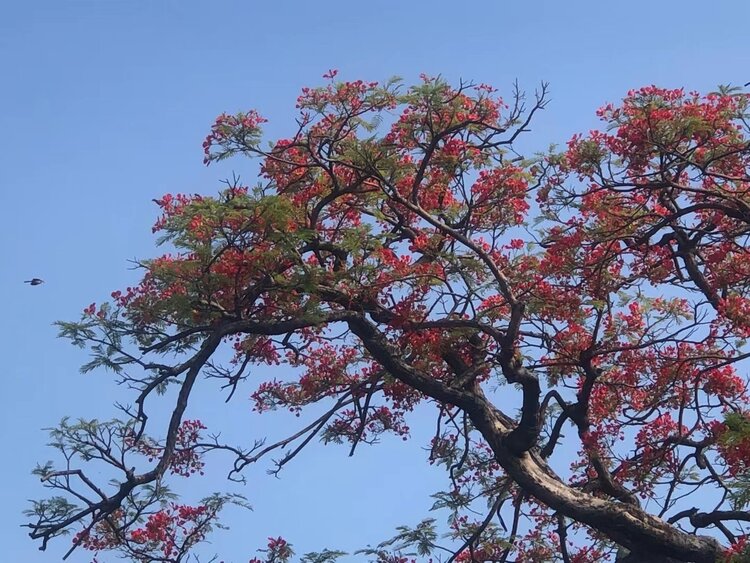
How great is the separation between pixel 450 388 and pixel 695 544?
2.45 m

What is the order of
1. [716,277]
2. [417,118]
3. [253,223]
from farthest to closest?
[716,277] < [417,118] < [253,223]

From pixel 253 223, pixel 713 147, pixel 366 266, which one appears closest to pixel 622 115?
pixel 713 147

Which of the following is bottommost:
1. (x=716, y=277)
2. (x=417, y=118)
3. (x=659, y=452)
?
(x=659, y=452)

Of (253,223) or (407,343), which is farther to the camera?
(407,343)

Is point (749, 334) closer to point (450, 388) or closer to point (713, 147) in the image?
point (713, 147)

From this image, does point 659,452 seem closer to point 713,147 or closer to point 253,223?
point 713,147

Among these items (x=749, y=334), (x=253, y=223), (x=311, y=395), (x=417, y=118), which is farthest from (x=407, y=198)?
(x=749, y=334)

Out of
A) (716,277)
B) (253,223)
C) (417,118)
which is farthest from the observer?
(716,277)

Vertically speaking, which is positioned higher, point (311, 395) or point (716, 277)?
point (311, 395)

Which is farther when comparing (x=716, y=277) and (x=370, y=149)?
(x=716, y=277)

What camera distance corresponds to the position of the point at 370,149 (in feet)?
28.2

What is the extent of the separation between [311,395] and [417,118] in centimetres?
323

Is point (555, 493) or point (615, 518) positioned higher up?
point (555, 493)

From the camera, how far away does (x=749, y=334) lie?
9.04 meters
